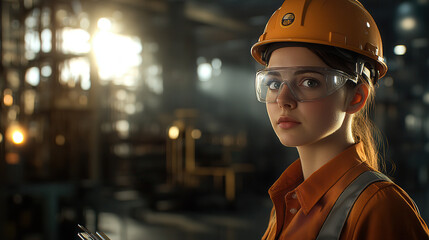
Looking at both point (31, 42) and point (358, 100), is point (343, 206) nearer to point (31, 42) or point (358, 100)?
point (358, 100)

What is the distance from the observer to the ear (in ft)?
3.71

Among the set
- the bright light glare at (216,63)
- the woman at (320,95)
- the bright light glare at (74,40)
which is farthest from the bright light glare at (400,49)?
the bright light glare at (216,63)

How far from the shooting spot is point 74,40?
6.14m

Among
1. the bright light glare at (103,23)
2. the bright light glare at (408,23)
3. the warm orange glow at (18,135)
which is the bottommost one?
the warm orange glow at (18,135)

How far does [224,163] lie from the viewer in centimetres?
888

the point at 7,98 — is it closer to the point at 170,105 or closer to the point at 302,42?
the point at 170,105

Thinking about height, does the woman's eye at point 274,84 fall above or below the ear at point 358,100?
above

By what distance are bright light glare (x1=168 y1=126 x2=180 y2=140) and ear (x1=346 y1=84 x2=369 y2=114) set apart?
23.7 ft

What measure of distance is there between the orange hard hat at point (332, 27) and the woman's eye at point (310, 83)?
10 centimetres

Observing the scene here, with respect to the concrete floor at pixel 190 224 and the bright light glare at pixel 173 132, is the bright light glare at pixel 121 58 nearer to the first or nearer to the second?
the bright light glare at pixel 173 132

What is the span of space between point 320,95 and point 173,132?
739 centimetres

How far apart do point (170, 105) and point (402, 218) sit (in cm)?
913

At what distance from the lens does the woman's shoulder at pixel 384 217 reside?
880 millimetres

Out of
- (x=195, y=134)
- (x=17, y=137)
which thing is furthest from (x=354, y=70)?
(x=195, y=134)
